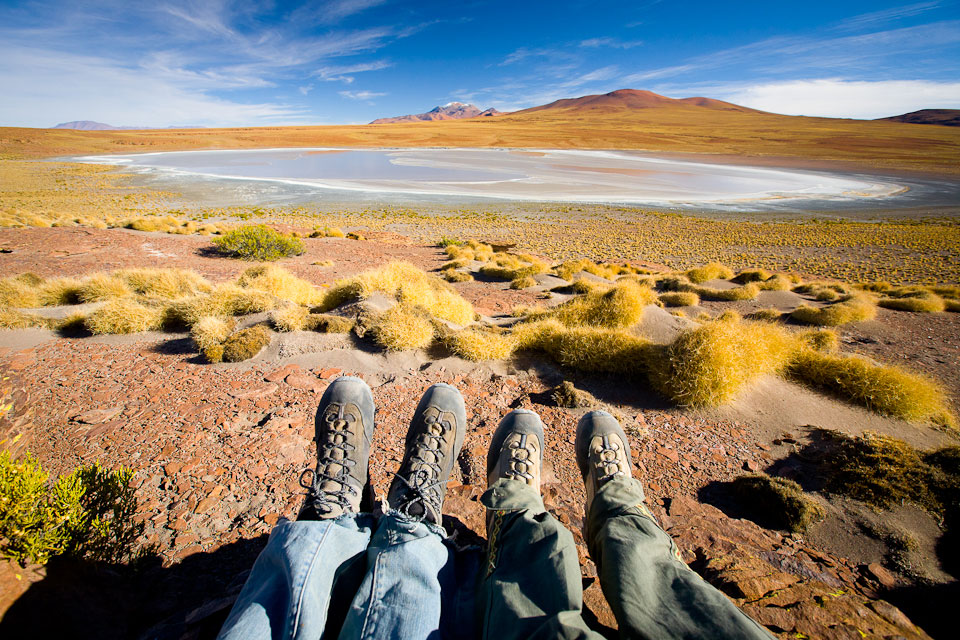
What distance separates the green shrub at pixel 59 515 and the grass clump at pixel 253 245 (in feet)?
38.8

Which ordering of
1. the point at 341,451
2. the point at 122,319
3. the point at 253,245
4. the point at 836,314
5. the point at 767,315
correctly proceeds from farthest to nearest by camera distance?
the point at 253,245 < the point at 767,315 < the point at 836,314 < the point at 122,319 < the point at 341,451

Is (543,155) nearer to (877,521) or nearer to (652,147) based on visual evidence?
(652,147)

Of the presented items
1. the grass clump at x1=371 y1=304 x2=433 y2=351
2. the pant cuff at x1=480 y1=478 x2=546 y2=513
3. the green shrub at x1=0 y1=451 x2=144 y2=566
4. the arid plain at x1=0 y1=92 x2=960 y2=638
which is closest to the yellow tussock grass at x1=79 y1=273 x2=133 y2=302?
the arid plain at x1=0 y1=92 x2=960 y2=638

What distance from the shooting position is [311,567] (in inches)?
65.4

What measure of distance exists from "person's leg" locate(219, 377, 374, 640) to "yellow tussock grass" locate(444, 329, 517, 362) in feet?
9.52

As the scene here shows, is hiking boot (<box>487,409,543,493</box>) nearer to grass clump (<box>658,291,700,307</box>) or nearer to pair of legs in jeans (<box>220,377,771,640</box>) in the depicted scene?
pair of legs in jeans (<box>220,377,771,640</box>)

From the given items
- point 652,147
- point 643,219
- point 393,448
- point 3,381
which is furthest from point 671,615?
point 652,147

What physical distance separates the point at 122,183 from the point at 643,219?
47.6m

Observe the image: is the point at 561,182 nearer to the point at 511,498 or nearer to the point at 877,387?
the point at 877,387

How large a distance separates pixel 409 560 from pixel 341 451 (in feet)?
3.47

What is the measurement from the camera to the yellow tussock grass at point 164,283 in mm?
7480

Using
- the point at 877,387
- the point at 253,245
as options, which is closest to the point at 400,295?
the point at 877,387

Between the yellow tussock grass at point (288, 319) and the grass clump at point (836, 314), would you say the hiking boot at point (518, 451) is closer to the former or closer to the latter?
the yellow tussock grass at point (288, 319)

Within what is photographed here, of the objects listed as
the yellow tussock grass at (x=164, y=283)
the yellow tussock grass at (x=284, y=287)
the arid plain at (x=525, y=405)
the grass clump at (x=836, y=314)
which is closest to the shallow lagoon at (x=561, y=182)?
the yellow tussock grass at (x=164, y=283)
